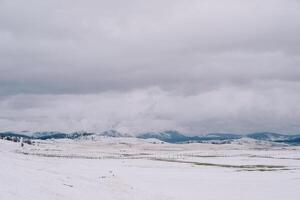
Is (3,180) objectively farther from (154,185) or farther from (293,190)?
(293,190)

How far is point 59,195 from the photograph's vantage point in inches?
1066

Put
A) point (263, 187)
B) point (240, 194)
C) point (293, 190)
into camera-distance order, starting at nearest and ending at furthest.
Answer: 1. point (240, 194)
2. point (293, 190)
3. point (263, 187)

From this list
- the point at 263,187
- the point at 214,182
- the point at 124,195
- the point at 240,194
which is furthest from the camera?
the point at 214,182

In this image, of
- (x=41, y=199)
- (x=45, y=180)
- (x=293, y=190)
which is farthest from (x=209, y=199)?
(x=41, y=199)

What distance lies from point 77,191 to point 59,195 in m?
4.02

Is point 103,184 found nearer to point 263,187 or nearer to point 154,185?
point 154,185

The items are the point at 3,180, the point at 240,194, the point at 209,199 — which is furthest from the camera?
the point at 240,194

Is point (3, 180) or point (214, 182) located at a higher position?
point (3, 180)

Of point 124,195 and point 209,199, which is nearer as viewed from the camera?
point 124,195

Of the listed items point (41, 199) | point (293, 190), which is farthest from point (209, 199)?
point (41, 199)

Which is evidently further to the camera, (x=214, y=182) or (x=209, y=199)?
(x=214, y=182)

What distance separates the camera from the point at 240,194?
4125 centimetres

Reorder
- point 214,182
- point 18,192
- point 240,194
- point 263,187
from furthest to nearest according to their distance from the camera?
point 214,182 → point 263,187 → point 240,194 → point 18,192

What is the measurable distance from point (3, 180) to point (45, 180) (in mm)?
5898
